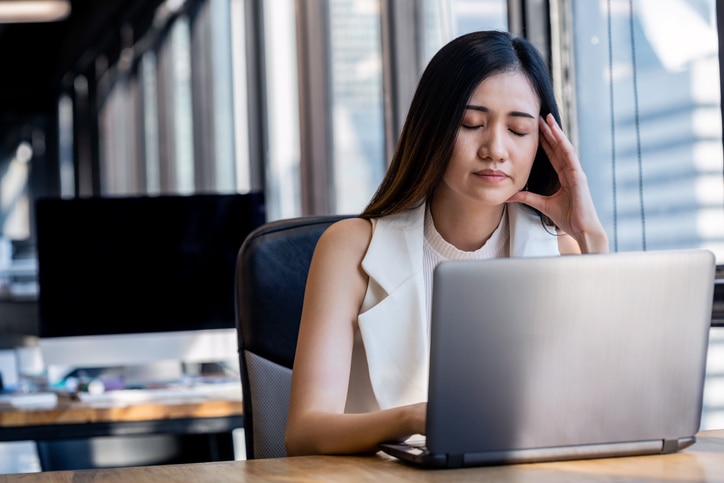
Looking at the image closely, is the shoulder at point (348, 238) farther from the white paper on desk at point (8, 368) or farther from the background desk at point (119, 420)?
the white paper on desk at point (8, 368)

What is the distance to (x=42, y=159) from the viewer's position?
498 inches

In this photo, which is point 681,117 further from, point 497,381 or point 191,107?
point 191,107

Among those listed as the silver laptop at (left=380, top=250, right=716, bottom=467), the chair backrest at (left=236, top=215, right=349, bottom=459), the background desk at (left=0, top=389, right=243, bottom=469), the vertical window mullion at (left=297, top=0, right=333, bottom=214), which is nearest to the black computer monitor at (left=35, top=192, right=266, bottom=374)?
the background desk at (left=0, top=389, right=243, bottom=469)

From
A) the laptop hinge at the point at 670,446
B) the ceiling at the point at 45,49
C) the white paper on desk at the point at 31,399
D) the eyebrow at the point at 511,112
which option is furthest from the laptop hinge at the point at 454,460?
the ceiling at the point at 45,49

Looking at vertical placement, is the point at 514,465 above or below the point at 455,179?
below

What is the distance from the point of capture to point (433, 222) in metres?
1.77

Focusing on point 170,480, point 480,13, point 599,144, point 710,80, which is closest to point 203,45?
point 480,13

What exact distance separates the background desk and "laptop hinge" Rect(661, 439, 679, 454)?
1.29 m

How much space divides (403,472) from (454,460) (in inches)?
2.3

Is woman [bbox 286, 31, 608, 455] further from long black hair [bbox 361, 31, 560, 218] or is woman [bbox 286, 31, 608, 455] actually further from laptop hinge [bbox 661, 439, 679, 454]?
laptop hinge [bbox 661, 439, 679, 454]

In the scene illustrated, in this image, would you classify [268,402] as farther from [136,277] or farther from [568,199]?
[136,277]

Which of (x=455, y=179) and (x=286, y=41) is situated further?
(x=286, y=41)

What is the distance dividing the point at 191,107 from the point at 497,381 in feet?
16.6

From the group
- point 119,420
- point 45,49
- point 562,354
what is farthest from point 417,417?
point 45,49
